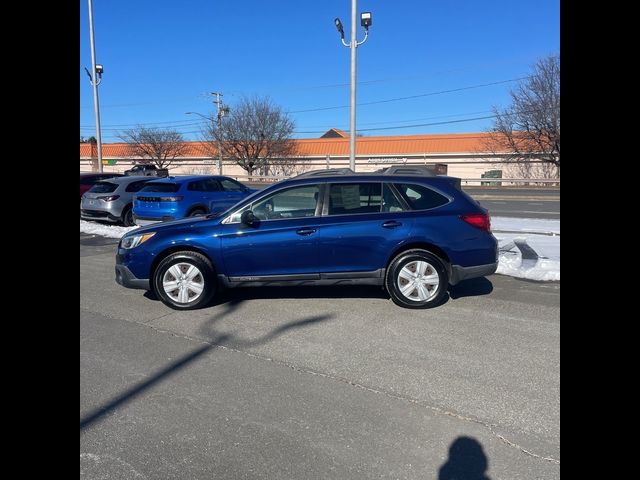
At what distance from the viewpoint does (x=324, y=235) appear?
575 cm

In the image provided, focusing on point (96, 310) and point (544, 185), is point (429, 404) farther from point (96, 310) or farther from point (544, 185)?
point (544, 185)

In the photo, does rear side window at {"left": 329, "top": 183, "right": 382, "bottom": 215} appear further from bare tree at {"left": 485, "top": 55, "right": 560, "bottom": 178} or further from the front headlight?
bare tree at {"left": 485, "top": 55, "right": 560, "bottom": 178}

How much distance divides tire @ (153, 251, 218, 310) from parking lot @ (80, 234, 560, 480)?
6.6 inches

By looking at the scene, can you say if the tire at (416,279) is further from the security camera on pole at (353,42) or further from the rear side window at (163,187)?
the security camera on pole at (353,42)

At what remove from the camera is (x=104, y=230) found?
13.3 metres

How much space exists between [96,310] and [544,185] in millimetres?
38557

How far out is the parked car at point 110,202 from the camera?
1382 centimetres

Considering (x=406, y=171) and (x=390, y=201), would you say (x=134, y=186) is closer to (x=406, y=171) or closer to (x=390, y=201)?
(x=406, y=171)

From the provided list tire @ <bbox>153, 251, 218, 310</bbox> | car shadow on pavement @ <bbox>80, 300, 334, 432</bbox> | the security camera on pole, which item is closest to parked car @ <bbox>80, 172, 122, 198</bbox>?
the security camera on pole

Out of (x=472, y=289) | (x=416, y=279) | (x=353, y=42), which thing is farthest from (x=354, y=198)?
(x=353, y=42)

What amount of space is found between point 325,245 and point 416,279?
115 centimetres
